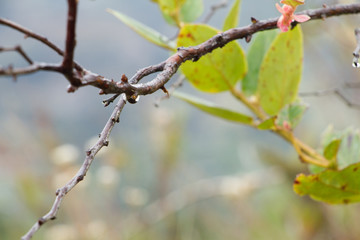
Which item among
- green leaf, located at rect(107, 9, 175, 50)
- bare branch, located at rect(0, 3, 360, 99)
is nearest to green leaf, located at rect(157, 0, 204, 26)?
green leaf, located at rect(107, 9, 175, 50)

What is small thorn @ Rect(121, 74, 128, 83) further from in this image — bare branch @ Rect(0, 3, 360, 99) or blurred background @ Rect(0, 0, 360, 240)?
blurred background @ Rect(0, 0, 360, 240)

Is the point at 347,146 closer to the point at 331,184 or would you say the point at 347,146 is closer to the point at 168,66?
the point at 331,184

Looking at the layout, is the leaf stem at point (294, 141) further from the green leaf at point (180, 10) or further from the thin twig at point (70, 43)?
the thin twig at point (70, 43)

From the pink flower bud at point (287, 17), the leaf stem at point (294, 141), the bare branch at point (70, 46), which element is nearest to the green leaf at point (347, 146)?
the leaf stem at point (294, 141)

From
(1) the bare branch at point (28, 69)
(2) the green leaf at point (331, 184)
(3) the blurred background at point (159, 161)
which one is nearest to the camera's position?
(1) the bare branch at point (28, 69)

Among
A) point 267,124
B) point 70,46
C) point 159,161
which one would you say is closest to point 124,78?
point 70,46
